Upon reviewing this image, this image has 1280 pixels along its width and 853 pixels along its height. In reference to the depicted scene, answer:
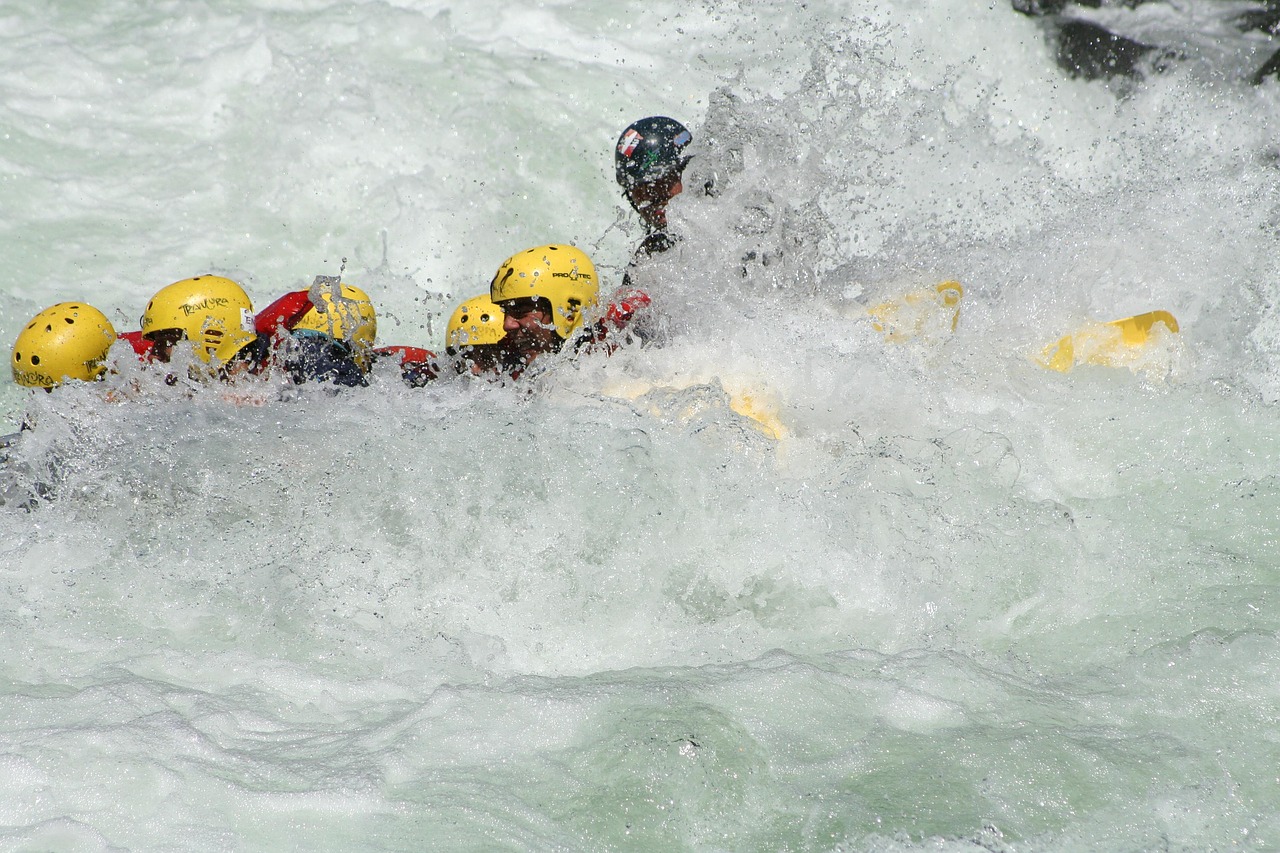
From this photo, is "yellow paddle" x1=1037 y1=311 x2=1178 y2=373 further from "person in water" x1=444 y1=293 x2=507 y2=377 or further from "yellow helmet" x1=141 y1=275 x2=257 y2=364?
"yellow helmet" x1=141 y1=275 x2=257 y2=364

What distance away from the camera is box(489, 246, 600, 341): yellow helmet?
4758 millimetres

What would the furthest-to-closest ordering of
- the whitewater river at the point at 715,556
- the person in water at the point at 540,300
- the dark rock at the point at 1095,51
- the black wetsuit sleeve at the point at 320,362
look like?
the dark rock at the point at 1095,51, the person in water at the point at 540,300, the black wetsuit sleeve at the point at 320,362, the whitewater river at the point at 715,556

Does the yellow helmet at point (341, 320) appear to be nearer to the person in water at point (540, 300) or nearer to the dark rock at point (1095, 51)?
the person in water at point (540, 300)

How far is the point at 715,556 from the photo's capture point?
11.9 ft

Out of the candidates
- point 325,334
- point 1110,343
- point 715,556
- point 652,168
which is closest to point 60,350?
Answer: point 325,334

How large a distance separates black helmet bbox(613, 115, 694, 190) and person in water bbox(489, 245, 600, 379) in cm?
66

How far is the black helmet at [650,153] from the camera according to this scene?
17.3 feet

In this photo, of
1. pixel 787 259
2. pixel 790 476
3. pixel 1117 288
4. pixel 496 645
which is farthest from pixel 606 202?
pixel 496 645

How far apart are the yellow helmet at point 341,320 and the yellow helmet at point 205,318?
1.04ft

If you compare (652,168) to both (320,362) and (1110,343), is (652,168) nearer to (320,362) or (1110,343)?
(320,362)

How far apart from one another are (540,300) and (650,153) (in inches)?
42.8

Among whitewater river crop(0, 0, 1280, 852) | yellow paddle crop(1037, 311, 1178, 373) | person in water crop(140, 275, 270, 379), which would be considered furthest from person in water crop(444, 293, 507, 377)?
yellow paddle crop(1037, 311, 1178, 373)

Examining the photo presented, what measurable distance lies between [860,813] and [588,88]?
6.46m

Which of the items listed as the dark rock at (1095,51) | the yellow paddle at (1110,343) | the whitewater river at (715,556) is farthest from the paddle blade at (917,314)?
the dark rock at (1095,51)
